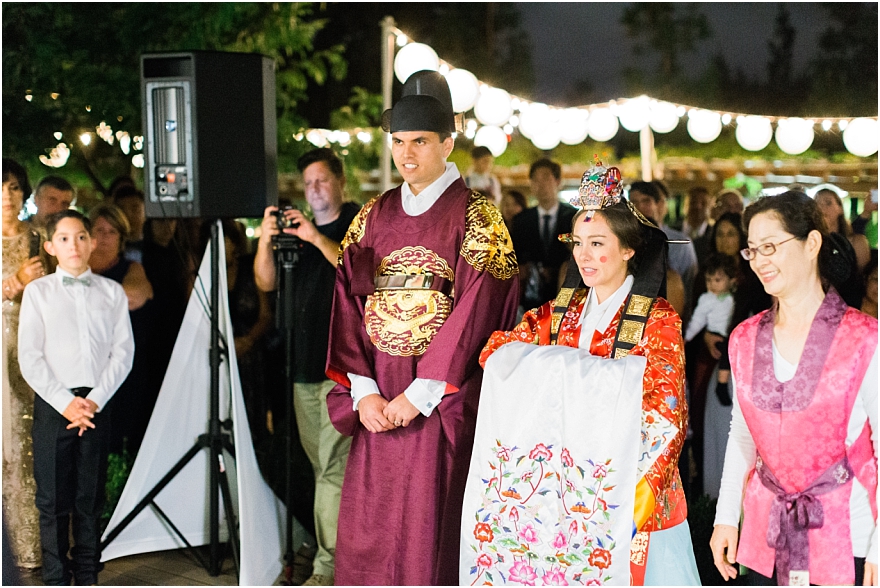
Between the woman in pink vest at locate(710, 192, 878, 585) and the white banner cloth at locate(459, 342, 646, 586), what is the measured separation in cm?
26

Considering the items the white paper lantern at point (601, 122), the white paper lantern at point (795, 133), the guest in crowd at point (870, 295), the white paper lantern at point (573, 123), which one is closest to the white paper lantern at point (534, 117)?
the white paper lantern at point (573, 123)

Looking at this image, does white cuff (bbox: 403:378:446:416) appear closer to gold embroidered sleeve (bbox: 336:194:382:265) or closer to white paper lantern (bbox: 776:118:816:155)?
gold embroidered sleeve (bbox: 336:194:382:265)

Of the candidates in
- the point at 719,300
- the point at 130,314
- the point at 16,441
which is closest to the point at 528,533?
the point at 719,300

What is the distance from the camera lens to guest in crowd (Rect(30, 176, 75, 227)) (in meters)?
3.73

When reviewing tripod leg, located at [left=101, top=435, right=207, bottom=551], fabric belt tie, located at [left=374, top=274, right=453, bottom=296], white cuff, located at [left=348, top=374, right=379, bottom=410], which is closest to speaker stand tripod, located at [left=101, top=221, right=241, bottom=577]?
tripod leg, located at [left=101, top=435, right=207, bottom=551]

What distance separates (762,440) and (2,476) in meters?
2.80

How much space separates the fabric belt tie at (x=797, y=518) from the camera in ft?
6.81

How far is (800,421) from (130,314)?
10.0 feet

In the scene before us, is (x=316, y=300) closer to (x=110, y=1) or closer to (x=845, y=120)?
(x=110, y=1)

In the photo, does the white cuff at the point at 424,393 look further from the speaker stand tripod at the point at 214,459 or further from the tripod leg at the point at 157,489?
the tripod leg at the point at 157,489

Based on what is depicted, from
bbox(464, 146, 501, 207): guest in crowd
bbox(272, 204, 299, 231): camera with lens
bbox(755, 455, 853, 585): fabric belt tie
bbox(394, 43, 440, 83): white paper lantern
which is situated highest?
bbox(394, 43, 440, 83): white paper lantern

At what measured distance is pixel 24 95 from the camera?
4.54 metres

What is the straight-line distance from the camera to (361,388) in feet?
9.65

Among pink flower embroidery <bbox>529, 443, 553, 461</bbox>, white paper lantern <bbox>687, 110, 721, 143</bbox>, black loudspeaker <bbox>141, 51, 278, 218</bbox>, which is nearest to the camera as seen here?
pink flower embroidery <bbox>529, 443, 553, 461</bbox>
